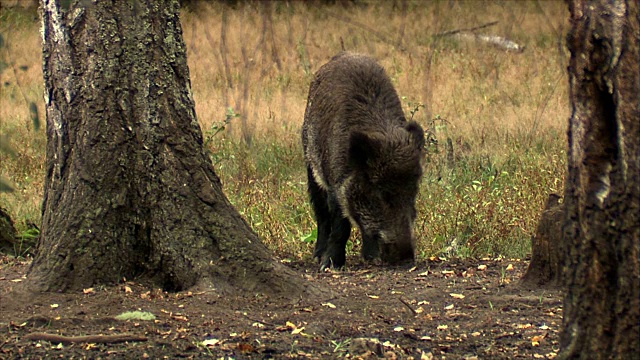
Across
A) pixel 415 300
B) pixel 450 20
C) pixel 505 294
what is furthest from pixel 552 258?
pixel 450 20

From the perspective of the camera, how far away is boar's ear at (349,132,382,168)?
641 cm

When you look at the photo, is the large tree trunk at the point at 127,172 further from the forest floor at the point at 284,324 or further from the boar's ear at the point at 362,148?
the boar's ear at the point at 362,148

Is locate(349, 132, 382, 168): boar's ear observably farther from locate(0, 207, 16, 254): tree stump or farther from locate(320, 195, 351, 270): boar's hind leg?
locate(0, 207, 16, 254): tree stump

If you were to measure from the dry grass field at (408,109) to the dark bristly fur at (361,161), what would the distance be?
0.50 m

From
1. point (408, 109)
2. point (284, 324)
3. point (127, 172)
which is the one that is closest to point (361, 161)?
point (127, 172)

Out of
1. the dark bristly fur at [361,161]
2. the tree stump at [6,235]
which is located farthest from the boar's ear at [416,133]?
the tree stump at [6,235]

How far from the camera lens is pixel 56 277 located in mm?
4707

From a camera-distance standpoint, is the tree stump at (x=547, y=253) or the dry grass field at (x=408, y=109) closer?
the tree stump at (x=547, y=253)

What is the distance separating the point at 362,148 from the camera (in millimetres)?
6465

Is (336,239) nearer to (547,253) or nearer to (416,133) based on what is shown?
(416,133)

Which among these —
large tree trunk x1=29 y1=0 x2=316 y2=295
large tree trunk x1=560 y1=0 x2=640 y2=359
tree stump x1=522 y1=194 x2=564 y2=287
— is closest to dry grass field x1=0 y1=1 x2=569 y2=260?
large tree trunk x1=29 y1=0 x2=316 y2=295

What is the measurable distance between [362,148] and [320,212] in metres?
1.10

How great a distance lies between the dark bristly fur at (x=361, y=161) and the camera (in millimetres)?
6480

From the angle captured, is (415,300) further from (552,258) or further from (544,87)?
(544,87)
